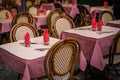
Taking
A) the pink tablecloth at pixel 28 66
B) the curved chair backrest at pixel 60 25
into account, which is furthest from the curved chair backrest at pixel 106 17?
the pink tablecloth at pixel 28 66

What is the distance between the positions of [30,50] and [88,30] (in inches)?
53.9

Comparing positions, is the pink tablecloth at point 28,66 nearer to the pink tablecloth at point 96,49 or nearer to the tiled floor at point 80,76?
the pink tablecloth at point 96,49

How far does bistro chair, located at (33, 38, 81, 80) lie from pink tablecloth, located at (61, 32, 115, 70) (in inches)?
29.1

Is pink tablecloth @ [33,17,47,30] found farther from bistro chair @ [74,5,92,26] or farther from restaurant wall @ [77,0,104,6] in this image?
restaurant wall @ [77,0,104,6]

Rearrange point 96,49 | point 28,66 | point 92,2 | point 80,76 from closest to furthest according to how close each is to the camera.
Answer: point 28,66 < point 96,49 < point 80,76 < point 92,2

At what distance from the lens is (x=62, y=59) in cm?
250

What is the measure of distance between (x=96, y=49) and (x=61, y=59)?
93 centimetres

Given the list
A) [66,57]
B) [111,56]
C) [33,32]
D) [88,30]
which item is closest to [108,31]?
[88,30]

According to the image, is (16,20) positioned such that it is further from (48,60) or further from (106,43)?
(48,60)

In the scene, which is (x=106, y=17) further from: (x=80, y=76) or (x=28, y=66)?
(x=28, y=66)

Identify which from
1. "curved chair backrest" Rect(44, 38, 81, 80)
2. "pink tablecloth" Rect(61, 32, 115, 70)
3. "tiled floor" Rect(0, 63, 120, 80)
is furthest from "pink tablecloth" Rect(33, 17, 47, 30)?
"curved chair backrest" Rect(44, 38, 81, 80)

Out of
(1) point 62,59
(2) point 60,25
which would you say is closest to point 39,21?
(2) point 60,25

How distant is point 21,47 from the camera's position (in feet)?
9.59

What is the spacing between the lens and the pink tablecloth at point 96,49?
3264mm
